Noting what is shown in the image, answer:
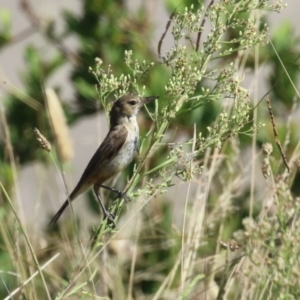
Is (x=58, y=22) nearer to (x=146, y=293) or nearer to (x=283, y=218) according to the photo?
(x=146, y=293)

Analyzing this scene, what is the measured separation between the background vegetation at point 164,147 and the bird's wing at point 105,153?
12 cm

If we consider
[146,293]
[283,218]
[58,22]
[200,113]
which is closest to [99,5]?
[58,22]

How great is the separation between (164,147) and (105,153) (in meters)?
1.05

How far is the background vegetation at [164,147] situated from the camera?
106 inches

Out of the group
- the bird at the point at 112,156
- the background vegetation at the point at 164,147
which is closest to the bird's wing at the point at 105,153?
the bird at the point at 112,156

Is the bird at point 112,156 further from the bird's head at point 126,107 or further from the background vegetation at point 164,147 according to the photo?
the background vegetation at point 164,147

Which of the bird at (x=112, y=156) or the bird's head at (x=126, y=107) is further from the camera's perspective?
the bird's head at (x=126, y=107)

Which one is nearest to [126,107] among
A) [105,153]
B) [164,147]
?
[105,153]

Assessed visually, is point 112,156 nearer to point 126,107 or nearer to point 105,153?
point 105,153

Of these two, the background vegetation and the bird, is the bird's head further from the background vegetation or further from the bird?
the background vegetation

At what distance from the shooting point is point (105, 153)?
3.94 meters

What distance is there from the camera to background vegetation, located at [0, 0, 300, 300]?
269 centimetres

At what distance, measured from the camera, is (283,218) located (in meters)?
2.18

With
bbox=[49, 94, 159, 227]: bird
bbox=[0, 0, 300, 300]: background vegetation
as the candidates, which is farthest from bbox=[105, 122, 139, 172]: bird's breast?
bbox=[0, 0, 300, 300]: background vegetation
